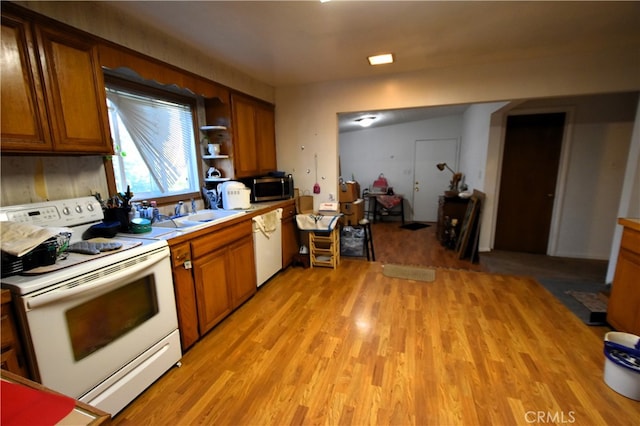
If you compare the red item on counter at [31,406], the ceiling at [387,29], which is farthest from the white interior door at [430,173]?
the red item on counter at [31,406]

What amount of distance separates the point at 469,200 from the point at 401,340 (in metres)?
2.92

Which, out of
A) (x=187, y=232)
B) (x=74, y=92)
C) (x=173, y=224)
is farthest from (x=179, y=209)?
(x=74, y=92)

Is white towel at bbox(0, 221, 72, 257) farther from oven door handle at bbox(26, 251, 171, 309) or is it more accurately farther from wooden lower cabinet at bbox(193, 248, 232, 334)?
wooden lower cabinet at bbox(193, 248, 232, 334)

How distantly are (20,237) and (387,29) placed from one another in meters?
2.58

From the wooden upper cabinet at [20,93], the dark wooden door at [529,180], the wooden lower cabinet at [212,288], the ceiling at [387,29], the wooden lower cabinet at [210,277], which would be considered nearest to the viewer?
the wooden upper cabinet at [20,93]

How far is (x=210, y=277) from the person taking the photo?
2.14 m

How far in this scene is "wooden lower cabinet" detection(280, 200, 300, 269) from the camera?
3.33 metres

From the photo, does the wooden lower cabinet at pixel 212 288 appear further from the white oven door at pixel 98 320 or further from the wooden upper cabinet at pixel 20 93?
the wooden upper cabinet at pixel 20 93

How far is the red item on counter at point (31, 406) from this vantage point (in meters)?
0.55

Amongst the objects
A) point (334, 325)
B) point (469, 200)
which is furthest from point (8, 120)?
point (469, 200)

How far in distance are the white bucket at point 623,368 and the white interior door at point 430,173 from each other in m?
4.68

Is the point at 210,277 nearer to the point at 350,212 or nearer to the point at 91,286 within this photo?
the point at 91,286

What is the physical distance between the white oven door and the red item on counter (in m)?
0.69

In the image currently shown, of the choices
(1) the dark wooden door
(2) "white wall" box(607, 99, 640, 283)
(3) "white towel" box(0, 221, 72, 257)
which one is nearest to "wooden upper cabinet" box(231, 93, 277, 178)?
(3) "white towel" box(0, 221, 72, 257)
